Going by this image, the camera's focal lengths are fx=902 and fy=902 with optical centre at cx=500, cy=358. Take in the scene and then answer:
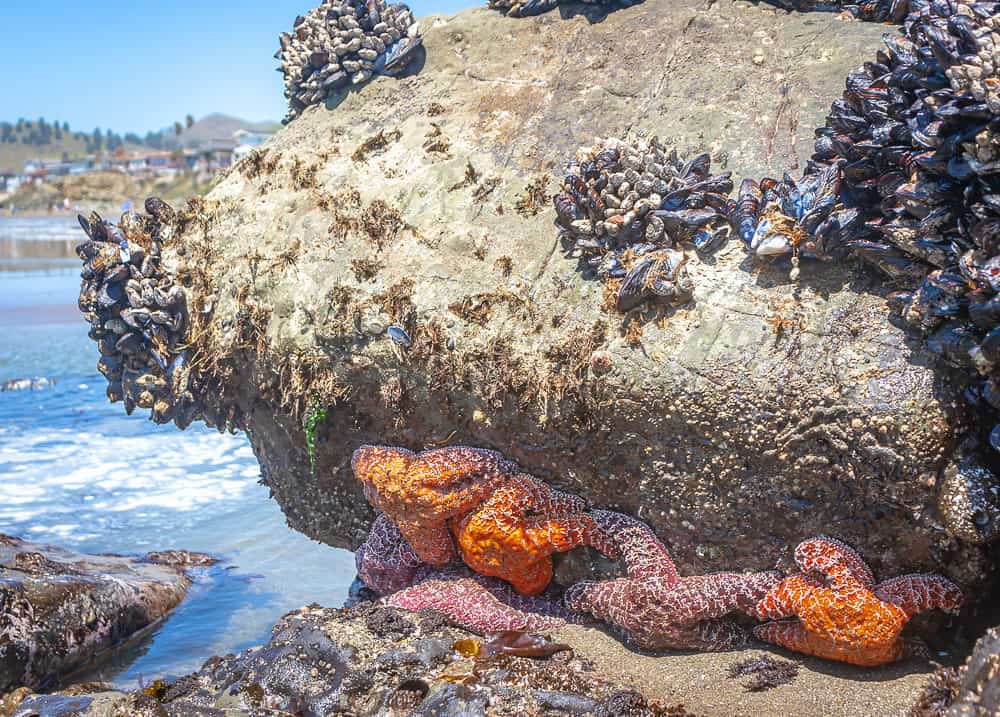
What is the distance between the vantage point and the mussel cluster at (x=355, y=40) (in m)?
7.33

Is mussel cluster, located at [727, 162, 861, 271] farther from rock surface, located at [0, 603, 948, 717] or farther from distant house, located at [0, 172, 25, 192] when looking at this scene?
distant house, located at [0, 172, 25, 192]

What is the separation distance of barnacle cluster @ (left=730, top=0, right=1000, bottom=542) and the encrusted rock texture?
0.17m

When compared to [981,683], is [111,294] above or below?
above

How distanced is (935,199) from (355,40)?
483 centimetres

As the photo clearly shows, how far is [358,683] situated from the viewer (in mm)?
4867

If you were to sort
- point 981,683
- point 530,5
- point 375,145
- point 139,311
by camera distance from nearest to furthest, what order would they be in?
point 981,683, point 139,311, point 375,145, point 530,5

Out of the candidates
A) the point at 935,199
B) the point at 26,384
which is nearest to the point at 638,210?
the point at 935,199

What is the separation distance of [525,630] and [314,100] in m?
4.86

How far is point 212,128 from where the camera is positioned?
191 m

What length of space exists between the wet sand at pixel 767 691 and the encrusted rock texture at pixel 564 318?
0.51m

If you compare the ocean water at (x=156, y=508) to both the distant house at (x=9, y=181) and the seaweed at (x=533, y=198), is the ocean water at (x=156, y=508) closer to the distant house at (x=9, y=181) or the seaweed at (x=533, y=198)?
the seaweed at (x=533, y=198)

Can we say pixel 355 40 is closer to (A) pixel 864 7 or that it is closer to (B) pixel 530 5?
(B) pixel 530 5

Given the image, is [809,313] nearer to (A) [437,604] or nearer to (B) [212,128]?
(A) [437,604]

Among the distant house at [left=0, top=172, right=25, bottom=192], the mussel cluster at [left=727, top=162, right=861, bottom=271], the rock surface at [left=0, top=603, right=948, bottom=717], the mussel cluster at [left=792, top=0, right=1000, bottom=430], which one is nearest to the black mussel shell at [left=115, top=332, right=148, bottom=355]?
the rock surface at [left=0, top=603, right=948, bottom=717]
